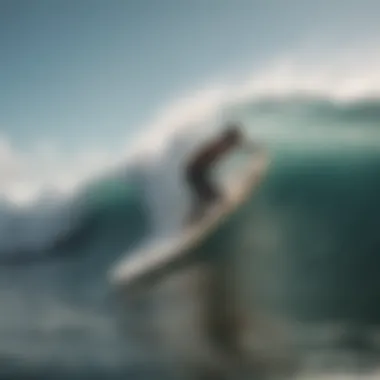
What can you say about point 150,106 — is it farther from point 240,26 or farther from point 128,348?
point 128,348

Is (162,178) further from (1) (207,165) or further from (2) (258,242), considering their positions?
(2) (258,242)

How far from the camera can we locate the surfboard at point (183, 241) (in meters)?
1.26

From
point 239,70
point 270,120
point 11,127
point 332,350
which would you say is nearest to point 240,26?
point 239,70

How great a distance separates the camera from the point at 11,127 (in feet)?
4.40

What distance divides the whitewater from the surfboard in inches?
Result: 0.8

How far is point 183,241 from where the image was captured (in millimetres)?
1266

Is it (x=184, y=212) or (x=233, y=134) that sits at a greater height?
(x=233, y=134)

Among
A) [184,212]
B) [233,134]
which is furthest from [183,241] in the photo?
[233,134]

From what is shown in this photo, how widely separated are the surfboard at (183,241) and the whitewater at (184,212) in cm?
2

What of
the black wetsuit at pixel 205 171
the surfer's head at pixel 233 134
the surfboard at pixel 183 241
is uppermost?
the surfer's head at pixel 233 134

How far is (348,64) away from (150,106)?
36 centimetres

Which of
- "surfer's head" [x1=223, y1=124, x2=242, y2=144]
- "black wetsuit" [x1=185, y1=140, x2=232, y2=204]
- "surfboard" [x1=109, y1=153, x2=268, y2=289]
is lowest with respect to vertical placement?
"surfboard" [x1=109, y1=153, x2=268, y2=289]

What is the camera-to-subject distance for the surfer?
1271mm

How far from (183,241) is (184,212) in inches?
2.0
